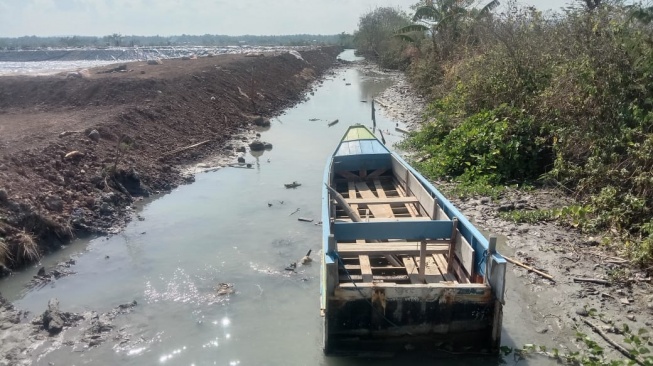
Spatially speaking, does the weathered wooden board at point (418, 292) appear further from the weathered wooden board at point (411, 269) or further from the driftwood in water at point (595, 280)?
the driftwood in water at point (595, 280)

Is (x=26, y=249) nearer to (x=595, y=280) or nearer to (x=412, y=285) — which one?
(x=412, y=285)

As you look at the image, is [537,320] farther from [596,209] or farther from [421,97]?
[421,97]

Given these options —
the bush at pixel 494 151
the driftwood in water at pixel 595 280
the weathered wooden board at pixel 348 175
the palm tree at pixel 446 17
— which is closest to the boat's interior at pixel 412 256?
the driftwood in water at pixel 595 280

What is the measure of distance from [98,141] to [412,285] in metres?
8.68

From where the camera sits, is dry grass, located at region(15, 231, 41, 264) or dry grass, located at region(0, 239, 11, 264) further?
dry grass, located at region(15, 231, 41, 264)

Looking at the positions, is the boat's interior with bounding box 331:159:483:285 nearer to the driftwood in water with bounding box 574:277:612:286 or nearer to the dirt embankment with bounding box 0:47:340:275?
the driftwood in water with bounding box 574:277:612:286

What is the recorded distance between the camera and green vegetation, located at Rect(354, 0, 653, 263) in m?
6.84

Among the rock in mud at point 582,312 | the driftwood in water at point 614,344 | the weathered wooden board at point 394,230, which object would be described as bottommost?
the driftwood in water at point 614,344

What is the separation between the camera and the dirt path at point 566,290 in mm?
5023

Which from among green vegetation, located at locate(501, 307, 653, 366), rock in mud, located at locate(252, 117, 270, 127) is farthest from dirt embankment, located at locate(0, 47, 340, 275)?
green vegetation, located at locate(501, 307, 653, 366)

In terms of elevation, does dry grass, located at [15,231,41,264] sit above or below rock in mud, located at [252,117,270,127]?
below

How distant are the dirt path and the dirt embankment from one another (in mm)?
6358

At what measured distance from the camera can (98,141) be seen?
35.1ft

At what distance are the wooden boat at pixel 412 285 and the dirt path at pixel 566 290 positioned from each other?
87 centimetres
